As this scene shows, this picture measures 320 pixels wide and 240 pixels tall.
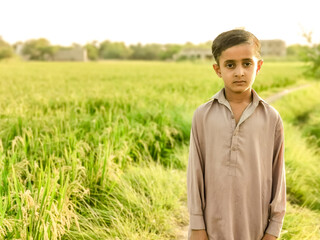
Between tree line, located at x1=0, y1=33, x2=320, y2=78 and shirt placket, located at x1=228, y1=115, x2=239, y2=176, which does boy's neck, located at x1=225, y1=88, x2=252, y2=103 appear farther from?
tree line, located at x1=0, y1=33, x2=320, y2=78

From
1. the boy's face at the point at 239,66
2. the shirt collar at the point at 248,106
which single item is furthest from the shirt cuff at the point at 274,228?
the boy's face at the point at 239,66

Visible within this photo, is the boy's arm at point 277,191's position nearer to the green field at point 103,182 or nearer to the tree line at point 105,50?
the green field at point 103,182

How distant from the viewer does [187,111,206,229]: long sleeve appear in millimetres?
1713

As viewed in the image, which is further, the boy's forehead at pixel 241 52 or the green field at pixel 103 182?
the green field at pixel 103 182

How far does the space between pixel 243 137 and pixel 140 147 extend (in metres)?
3.16

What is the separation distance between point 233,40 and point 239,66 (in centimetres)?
12

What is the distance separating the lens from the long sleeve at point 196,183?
67.4 inches

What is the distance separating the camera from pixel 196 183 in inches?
67.9

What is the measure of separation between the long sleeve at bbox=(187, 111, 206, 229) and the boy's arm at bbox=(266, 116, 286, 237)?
328mm

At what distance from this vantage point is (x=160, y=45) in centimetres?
10381

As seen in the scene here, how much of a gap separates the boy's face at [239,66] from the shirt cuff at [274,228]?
65cm

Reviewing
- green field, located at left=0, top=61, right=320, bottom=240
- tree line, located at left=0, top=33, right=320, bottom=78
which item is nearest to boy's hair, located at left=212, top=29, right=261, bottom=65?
green field, located at left=0, top=61, right=320, bottom=240

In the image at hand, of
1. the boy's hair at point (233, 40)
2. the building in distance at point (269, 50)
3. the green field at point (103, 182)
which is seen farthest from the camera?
the building in distance at point (269, 50)

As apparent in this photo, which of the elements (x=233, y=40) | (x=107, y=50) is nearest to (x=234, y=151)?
(x=233, y=40)
